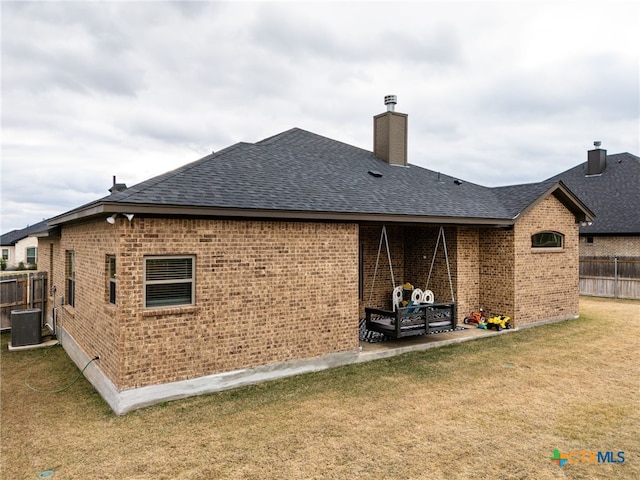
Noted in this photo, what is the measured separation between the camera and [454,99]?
741 inches

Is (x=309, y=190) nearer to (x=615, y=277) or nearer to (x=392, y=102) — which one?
(x=392, y=102)

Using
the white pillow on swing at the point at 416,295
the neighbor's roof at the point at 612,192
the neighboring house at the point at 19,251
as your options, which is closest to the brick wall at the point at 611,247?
the neighbor's roof at the point at 612,192

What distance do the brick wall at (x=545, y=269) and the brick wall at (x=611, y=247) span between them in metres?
9.03

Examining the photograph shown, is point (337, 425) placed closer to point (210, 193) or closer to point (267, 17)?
point (210, 193)

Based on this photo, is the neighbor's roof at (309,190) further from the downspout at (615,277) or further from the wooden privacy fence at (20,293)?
the downspout at (615,277)

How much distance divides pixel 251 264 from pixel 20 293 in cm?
911

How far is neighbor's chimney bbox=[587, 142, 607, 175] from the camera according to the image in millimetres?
24906

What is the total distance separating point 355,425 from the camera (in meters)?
5.84

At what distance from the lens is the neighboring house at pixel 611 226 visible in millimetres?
19078

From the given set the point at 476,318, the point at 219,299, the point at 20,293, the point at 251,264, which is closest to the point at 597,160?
the point at 476,318

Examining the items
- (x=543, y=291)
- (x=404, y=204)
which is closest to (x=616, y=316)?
(x=543, y=291)

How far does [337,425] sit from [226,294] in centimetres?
298

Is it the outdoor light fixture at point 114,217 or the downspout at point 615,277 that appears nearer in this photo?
the outdoor light fixture at point 114,217

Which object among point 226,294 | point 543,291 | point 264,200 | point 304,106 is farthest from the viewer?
point 304,106
